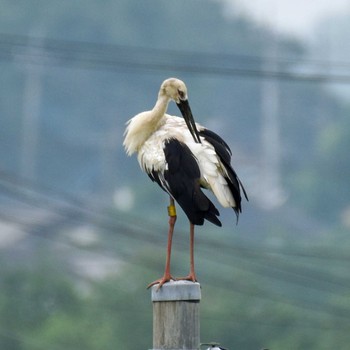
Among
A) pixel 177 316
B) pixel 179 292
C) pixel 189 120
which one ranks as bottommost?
pixel 177 316

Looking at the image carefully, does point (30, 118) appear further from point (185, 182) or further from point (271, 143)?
point (185, 182)

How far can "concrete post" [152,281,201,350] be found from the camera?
7637 mm

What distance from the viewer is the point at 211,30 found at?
6438 cm

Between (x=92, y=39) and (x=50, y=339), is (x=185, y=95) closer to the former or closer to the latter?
(x=50, y=339)

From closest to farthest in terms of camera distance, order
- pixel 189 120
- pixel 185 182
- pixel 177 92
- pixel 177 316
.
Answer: pixel 177 316, pixel 185 182, pixel 189 120, pixel 177 92

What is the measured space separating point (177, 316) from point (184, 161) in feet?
5.39

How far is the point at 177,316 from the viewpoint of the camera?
770 centimetres

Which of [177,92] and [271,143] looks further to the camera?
[271,143]

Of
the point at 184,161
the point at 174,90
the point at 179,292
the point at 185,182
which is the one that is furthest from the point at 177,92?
the point at 179,292

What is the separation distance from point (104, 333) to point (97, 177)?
19.0m

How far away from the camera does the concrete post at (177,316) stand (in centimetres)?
764

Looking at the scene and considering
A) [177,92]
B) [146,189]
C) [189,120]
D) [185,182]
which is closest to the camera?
[185,182]

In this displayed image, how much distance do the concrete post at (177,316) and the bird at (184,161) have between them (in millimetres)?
750

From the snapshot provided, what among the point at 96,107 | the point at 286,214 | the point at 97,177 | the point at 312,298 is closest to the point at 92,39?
the point at 96,107
